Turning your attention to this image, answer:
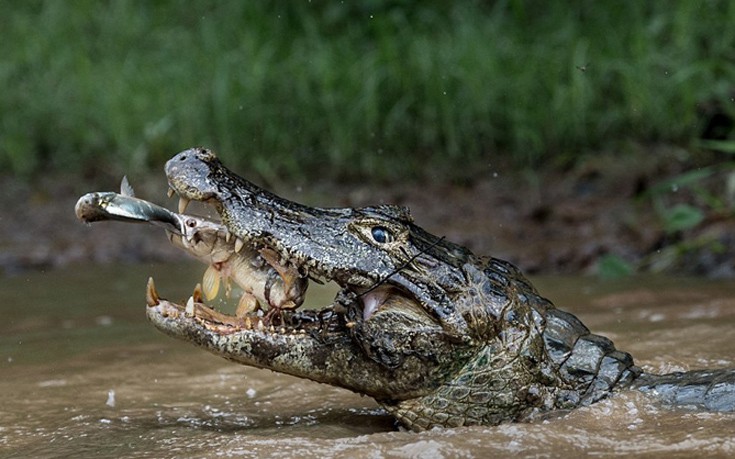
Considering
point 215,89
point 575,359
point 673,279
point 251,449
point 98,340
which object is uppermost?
point 215,89

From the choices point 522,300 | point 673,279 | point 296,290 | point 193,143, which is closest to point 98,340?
point 296,290

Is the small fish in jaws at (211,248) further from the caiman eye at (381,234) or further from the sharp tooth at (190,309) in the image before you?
the caiman eye at (381,234)

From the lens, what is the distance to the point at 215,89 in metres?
8.50

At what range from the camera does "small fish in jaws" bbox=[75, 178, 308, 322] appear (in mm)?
3197

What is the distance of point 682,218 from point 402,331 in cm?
385

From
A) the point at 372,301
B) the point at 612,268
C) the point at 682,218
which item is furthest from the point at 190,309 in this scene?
the point at 682,218

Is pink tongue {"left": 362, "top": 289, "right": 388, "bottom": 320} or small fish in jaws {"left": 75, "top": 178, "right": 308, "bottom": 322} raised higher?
small fish in jaws {"left": 75, "top": 178, "right": 308, "bottom": 322}

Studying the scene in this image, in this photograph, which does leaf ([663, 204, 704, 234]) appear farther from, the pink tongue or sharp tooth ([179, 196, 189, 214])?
sharp tooth ([179, 196, 189, 214])

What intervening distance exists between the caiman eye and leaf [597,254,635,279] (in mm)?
3413

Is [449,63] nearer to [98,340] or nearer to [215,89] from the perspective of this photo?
[215,89]

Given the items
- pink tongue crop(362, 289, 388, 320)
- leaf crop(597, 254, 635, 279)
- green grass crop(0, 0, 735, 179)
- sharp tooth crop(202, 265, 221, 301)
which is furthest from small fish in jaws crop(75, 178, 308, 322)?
green grass crop(0, 0, 735, 179)

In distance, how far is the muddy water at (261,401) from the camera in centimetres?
286

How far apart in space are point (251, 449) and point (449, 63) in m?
5.74

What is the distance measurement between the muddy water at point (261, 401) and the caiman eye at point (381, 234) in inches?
21.4
